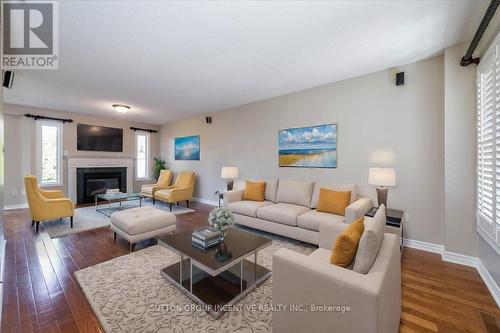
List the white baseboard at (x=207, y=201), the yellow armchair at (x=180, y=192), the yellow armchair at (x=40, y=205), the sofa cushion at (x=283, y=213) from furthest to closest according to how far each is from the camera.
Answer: the white baseboard at (x=207, y=201) → the yellow armchair at (x=180, y=192) → the yellow armchair at (x=40, y=205) → the sofa cushion at (x=283, y=213)

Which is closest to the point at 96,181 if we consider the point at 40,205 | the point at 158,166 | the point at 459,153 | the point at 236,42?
the point at 158,166

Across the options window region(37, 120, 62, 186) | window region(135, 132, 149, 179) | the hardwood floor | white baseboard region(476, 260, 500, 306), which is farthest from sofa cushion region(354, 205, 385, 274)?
window region(135, 132, 149, 179)

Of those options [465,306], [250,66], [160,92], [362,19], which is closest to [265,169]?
[250,66]

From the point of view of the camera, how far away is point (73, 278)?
7.25ft

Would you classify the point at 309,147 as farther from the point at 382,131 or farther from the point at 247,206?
the point at 247,206

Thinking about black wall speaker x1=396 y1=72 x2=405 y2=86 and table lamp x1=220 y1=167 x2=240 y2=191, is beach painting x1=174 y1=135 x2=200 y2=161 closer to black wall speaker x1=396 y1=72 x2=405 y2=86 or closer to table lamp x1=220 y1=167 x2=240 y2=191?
table lamp x1=220 y1=167 x2=240 y2=191

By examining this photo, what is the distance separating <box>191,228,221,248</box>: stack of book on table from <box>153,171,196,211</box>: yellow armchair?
322 centimetres

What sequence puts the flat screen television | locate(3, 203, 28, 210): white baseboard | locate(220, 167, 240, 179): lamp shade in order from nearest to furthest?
locate(220, 167, 240, 179): lamp shade < locate(3, 203, 28, 210): white baseboard < the flat screen television

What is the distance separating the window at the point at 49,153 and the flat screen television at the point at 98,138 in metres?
0.44

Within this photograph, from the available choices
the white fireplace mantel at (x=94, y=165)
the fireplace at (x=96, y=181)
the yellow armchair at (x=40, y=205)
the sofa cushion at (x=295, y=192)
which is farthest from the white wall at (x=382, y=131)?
the fireplace at (x=96, y=181)

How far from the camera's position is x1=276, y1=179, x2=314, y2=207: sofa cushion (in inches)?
143

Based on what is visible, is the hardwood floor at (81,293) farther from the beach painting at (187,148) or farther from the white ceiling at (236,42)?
the beach painting at (187,148)

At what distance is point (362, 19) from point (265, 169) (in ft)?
10.3

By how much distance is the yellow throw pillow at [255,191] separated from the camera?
403cm
